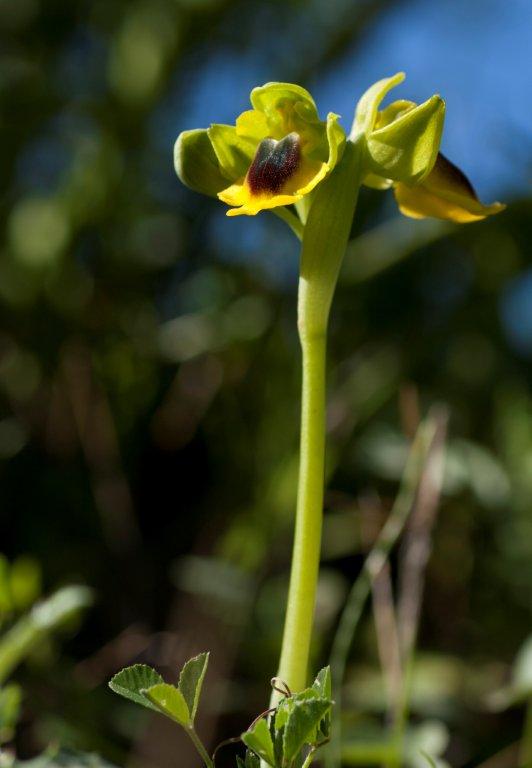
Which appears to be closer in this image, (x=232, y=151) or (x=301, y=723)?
(x=301, y=723)

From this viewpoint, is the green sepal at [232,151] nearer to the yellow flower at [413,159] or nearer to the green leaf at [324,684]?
the yellow flower at [413,159]

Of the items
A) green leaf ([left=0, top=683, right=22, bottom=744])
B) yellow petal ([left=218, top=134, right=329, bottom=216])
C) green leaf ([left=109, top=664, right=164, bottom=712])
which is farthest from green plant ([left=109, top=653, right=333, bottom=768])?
yellow petal ([left=218, top=134, right=329, bottom=216])

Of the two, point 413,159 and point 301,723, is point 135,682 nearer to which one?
point 301,723

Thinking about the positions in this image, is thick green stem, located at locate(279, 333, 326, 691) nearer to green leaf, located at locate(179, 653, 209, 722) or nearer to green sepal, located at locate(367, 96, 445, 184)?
green leaf, located at locate(179, 653, 209, 722)

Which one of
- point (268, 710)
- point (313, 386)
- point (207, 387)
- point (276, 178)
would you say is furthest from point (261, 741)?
point (207, 387)

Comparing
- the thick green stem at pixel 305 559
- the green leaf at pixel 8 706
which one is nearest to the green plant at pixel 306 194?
the thick green stem at pixel 305 559
